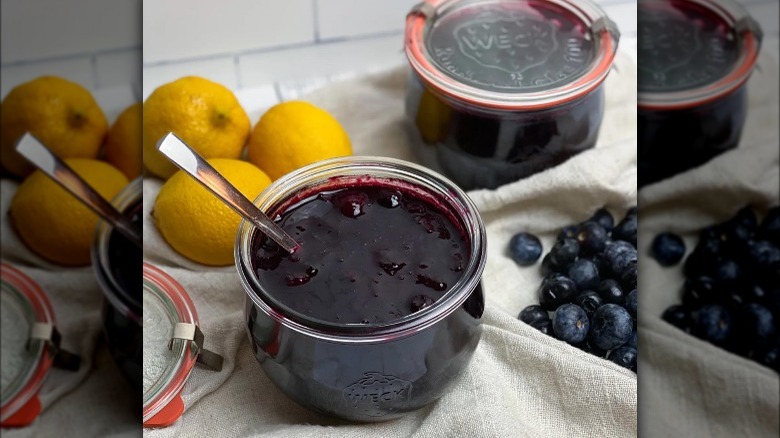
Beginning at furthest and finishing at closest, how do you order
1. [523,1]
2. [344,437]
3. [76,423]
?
[523,1], [344,437], [76,423]

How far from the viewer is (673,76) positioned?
56 centimetres

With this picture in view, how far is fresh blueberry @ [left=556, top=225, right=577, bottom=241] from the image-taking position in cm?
71

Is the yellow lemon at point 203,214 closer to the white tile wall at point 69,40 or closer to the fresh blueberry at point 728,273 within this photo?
the white tile wall at point 69,40

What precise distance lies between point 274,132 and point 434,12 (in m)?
0.19

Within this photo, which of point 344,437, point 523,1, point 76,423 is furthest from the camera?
point 523,1

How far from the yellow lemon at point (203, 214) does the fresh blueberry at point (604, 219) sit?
0.28 m

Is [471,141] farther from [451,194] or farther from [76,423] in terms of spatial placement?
[76,423]

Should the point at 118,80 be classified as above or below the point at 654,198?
above

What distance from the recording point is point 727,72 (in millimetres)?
590

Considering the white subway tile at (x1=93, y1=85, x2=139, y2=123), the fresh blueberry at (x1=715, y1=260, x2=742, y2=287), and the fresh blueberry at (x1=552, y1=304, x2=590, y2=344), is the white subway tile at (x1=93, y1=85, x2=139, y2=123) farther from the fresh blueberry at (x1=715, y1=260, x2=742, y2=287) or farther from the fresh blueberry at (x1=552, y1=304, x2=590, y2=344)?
the fresh blueberry at (x1=715, y1=260, x2=742, y2=287)

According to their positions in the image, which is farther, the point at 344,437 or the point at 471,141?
the point at 471,141

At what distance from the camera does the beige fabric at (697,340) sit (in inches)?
21.5

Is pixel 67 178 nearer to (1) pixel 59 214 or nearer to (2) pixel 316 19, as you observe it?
(1) pixel 59 214

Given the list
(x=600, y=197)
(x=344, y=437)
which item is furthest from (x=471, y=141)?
(x=344, y=437)
